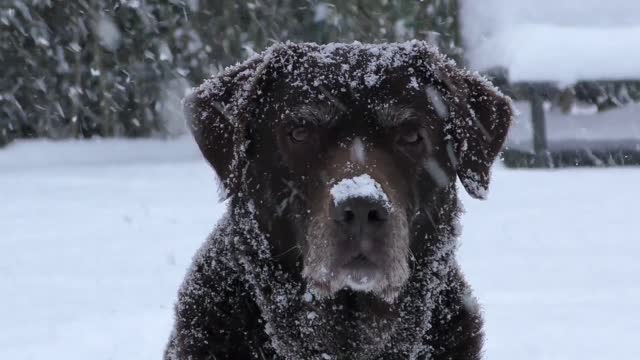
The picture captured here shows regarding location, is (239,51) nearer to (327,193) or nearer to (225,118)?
(225,118)

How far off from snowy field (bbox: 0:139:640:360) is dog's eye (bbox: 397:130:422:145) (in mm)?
1847

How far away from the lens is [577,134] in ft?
35.3

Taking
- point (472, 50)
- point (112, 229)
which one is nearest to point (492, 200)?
point (472, 50)

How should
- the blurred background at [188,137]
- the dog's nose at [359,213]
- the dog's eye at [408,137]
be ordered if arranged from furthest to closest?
1. the blurred background at [188,137]
2. the dog's eye at [408,137]
3. the dog's nose at [359,213]

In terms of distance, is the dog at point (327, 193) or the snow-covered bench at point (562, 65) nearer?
the dog at point (327, 193)

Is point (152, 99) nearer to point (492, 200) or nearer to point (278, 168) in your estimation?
point (492, 200)

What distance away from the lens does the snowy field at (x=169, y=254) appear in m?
4.90

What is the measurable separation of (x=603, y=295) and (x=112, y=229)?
381 cm

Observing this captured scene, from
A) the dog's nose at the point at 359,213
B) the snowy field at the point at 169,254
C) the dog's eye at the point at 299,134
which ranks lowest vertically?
the snowy field at the point at 169,254

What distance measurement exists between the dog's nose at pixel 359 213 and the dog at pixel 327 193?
14 cm

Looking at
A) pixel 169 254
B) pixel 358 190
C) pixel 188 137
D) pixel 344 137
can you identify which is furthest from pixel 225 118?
pixel 188 137

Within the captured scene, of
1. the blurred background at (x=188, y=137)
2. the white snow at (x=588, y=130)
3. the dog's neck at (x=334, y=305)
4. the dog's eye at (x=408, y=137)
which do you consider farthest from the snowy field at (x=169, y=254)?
the dog's eye at (x=408, y=137)

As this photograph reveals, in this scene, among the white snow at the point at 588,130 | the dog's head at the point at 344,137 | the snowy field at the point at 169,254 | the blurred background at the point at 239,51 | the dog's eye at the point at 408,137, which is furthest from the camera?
the white snow at the point at 588,130

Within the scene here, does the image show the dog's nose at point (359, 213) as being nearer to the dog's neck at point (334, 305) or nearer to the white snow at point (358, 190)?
the white snow at point (358, 190)
